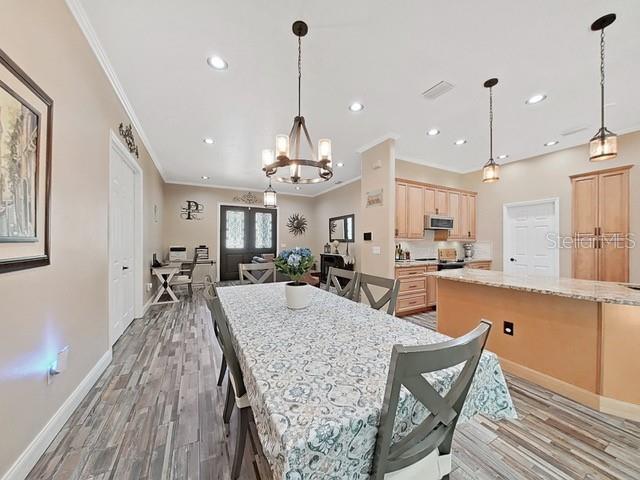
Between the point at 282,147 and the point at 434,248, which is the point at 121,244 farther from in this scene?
the point at 434,248

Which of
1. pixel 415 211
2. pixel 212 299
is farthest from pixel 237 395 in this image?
pixel 415 211

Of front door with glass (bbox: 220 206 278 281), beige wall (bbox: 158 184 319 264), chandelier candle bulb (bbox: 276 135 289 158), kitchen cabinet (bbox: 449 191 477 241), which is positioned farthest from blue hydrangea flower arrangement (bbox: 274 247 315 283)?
front door with glass (bbox: 220 206 278 281)

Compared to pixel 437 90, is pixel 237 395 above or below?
below

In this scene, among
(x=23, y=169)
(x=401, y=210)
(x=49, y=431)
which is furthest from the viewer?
(x=401, y=210)

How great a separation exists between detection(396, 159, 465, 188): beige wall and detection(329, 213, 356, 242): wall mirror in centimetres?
194

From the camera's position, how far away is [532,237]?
15.7 ft

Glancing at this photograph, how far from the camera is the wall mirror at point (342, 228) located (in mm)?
6547

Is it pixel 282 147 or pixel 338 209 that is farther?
pixel 338 209

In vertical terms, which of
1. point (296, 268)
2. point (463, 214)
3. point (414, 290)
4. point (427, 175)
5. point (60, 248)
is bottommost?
point (414, 290)

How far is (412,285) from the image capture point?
4.32 m

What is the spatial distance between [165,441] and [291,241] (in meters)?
6.80

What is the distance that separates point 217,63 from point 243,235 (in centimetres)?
587

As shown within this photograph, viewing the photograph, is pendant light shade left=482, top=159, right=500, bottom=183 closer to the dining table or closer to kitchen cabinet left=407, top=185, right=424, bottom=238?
kitchen cabinet left=407, top=185, right=424, bottom=238

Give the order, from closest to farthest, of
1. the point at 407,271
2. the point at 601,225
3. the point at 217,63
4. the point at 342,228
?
the point at 217,63
the point at 601,225
the point at 407,271
the point at 342,228
